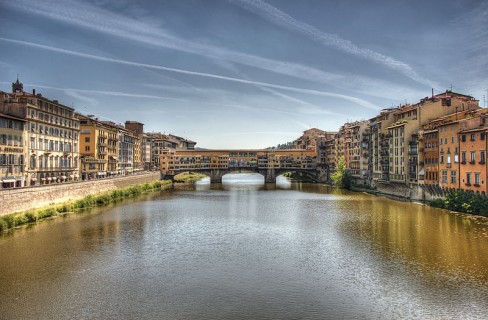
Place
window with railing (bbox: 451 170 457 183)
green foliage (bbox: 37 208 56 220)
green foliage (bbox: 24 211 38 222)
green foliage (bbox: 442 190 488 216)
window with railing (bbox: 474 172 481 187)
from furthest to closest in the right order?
window with railing (bbox: 451 170 457 183)
window with railing (bbox: 474 172 481 187)
green foliage (bbox: 442 190 488 216)
green foliage (bbox: 37 208 56 220)
green foliage (bbox: 24 211 38 222)

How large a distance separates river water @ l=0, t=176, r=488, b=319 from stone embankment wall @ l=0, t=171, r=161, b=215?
373 cm

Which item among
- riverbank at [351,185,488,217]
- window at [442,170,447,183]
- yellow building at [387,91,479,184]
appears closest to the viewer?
riverbank at [351,185,488,217]

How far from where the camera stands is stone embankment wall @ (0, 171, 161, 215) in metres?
44.6

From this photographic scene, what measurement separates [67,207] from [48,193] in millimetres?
3062

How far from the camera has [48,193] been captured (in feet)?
178

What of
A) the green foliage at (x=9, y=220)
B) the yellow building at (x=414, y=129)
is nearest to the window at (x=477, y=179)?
the yellow building at (x=414, y=129)

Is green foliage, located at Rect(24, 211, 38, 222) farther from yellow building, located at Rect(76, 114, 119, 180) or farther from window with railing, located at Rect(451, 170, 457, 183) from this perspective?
window with railing, located at Rect(451, 170, 457, 183)

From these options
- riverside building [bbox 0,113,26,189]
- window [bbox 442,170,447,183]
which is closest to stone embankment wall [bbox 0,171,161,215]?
riverside building [bbox 0,113,26,189]

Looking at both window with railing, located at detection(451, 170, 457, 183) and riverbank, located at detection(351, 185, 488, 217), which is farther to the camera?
window with railing, located at detection(451, 170, 457, 183)

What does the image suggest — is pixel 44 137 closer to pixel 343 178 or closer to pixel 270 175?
pixel 343 178

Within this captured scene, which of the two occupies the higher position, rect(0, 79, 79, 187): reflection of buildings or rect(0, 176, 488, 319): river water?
rect(0, 79, 79, 187): reflection of buildings

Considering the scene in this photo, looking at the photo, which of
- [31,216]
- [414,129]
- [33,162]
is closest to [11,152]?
[33,162]

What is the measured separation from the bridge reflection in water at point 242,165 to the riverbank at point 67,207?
3997 cm

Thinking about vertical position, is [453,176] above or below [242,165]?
below
